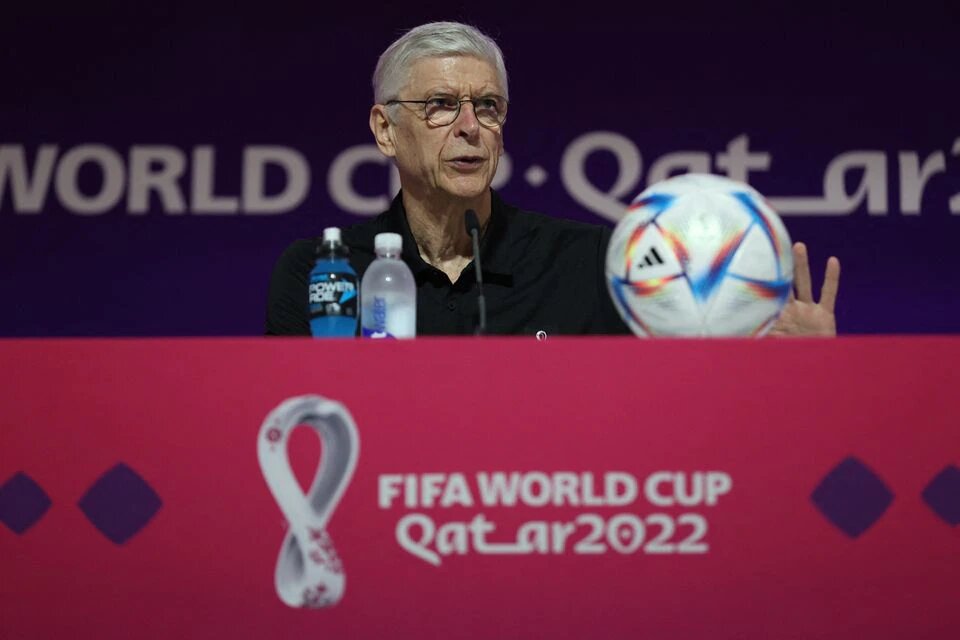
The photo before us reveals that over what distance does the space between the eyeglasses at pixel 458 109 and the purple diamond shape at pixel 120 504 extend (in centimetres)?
123

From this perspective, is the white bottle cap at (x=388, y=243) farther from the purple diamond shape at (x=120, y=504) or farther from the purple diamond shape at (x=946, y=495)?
the purple diamond shape at (x=946, y=495)

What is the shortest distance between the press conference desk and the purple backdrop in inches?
82.8

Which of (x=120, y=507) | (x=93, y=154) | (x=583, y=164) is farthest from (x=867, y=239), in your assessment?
(x=120, y=507)

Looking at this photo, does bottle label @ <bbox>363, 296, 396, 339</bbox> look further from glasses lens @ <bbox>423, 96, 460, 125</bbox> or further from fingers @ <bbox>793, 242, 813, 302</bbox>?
glasses lens @ <bbox>423, 96, 460, 125</bbox>

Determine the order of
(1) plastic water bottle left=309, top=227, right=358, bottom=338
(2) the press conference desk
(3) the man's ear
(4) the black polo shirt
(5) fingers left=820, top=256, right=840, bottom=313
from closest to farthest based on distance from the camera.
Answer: (2) the press conference desk → (1) plastic water bottle left=309, top=227, right=358, bottom=338 → (5) fingers left=820, top=256, right=840, bottom=313 → (4) the black polo shirt → (3) the man's ear

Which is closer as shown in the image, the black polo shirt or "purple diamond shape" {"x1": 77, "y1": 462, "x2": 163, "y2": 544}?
"purple diamond shape" {"x1": 77, "y1": 462, "x2": 163, "y2": 544}

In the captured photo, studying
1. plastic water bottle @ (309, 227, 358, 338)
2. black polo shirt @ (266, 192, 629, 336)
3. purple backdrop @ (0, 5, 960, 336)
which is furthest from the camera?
purple backdrop @ (0, 5, 960, 336)

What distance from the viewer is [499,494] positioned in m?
1.01

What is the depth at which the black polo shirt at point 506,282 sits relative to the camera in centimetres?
207

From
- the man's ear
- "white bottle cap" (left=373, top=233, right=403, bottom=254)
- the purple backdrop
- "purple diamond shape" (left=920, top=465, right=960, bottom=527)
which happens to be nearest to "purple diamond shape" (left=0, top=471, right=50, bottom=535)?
"white bottle cap" (left=373, top=233, right=403, bottom=254)

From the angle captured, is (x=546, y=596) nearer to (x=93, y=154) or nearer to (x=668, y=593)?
(x=668, y=593)

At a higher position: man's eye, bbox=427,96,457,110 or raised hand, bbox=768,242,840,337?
man's eye, bbox=427,96,457,110

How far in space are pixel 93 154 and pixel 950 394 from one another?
2581mm

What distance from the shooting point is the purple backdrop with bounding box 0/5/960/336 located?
10.1 feet
